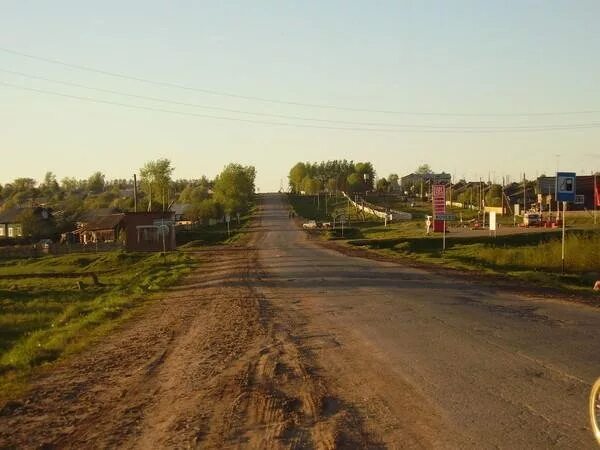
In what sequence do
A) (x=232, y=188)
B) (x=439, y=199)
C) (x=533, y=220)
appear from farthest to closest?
1. (x=232, y=188)
2. (x=533, y=220)
3. (x=439, y=199)

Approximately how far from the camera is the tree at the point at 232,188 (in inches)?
5472

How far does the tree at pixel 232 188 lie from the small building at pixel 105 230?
36.9m

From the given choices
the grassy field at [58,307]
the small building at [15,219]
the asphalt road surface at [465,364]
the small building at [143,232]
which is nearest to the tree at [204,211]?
the small building at [15,219]

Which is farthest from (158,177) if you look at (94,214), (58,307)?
(58,307)

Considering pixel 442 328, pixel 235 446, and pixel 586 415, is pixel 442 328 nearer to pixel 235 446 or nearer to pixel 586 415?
pixel 586 415

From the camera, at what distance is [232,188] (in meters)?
145

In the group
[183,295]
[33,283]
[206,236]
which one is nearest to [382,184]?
[206,236]

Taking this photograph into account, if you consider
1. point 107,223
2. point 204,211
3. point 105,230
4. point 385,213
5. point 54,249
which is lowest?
point 54,249

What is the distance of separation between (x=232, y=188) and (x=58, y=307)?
116602mm

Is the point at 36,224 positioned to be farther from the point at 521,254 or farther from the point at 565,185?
the point at 565,185

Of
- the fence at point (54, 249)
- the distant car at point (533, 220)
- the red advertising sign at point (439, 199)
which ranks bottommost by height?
the fence at point (54, 249)

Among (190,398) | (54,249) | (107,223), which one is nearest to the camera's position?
(190,398)

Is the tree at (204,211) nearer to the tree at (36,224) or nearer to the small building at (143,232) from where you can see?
the tree at (36,224)

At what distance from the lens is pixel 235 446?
6734 millimetres
